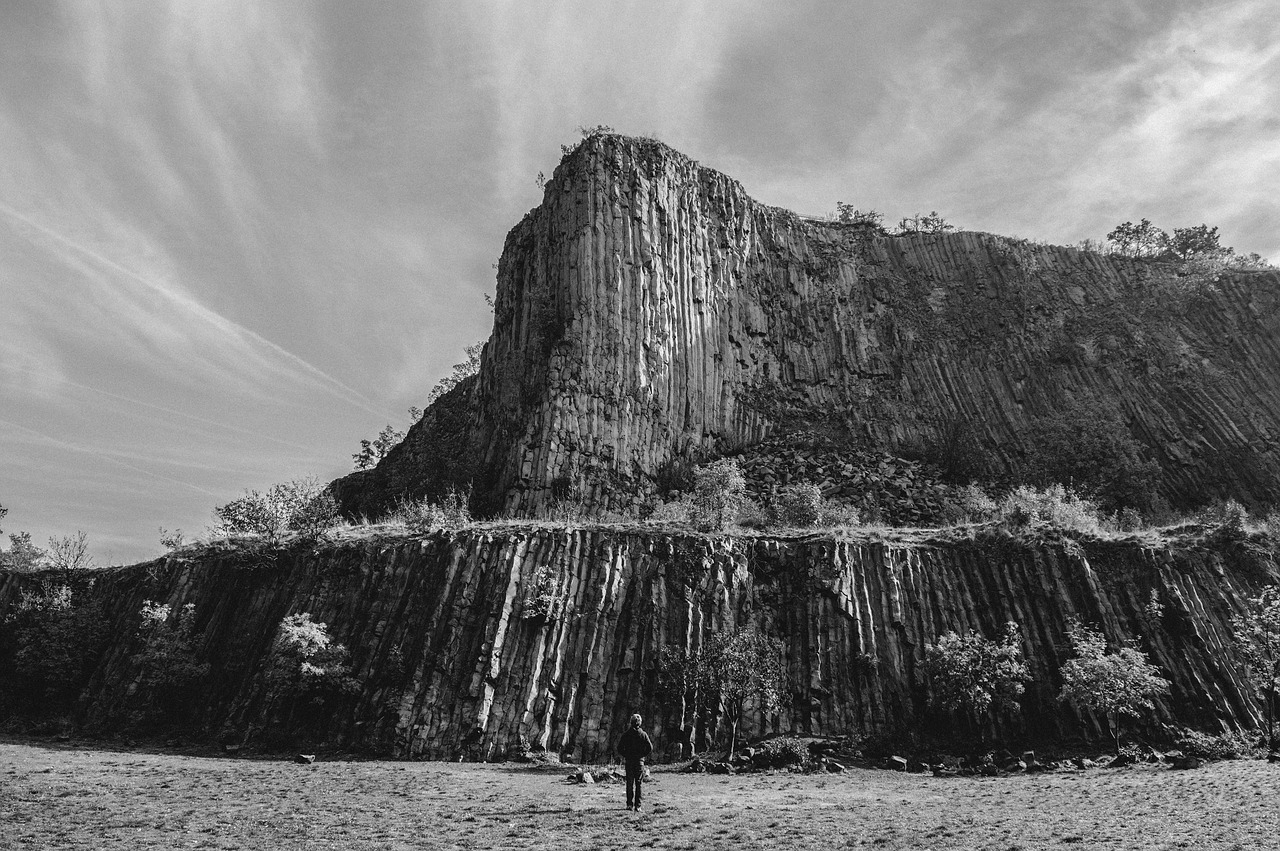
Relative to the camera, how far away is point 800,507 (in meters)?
39.8

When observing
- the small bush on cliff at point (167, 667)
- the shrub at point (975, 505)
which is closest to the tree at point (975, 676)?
the shrub at point (975, 505)

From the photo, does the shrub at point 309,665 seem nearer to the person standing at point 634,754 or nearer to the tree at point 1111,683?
the person standing at point 634,754

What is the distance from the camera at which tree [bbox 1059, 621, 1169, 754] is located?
23.9m

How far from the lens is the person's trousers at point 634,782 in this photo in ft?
50.7

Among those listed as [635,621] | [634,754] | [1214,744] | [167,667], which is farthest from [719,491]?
[634,754]

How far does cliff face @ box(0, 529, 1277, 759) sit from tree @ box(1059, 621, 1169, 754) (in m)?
1.03

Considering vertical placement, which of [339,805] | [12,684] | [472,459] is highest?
[472,459]

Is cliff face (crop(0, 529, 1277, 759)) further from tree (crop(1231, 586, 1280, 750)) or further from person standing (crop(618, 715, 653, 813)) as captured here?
person standing (crop(618, 715, 653, 813))

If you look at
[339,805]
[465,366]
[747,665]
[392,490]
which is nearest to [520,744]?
[747,665]

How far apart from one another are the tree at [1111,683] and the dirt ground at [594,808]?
115 inches

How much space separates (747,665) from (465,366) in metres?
53.1

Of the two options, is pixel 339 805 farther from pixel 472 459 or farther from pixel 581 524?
pixel 472 459

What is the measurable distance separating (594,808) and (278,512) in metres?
28.8

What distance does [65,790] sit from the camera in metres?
16.9
